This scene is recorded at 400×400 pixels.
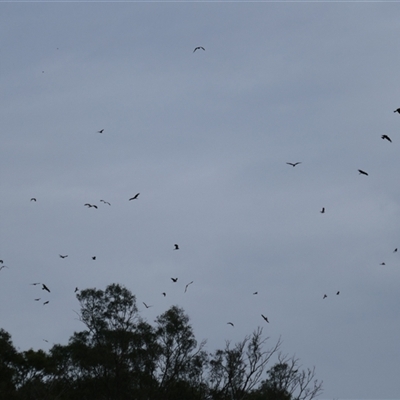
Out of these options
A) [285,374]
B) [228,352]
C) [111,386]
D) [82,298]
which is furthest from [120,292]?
[285,374]

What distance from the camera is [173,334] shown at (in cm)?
5038

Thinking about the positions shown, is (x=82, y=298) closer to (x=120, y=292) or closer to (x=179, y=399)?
(x=120, y=292)

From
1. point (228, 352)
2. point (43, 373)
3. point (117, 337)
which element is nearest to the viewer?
point (228, 352)

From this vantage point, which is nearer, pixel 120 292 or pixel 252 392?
pixel 252 392

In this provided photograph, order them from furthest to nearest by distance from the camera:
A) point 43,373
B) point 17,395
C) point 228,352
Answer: point 43,373 → point 228,352 → point 17,395

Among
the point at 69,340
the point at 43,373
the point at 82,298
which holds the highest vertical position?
the point at 82,298

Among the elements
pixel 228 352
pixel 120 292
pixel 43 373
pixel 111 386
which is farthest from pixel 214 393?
pixel 43 373

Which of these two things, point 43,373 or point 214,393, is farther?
point 43,373

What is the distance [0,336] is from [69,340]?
5720 millimetres

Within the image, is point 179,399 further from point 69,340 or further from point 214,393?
point 69,340

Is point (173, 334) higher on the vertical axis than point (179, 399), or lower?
higher

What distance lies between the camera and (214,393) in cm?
Result: 4647

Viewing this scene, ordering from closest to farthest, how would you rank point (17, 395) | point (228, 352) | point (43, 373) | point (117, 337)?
point (17, 395) < point (228, 352) < point (117, 337) < point (43, 373)

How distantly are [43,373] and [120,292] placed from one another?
10.2 meters
